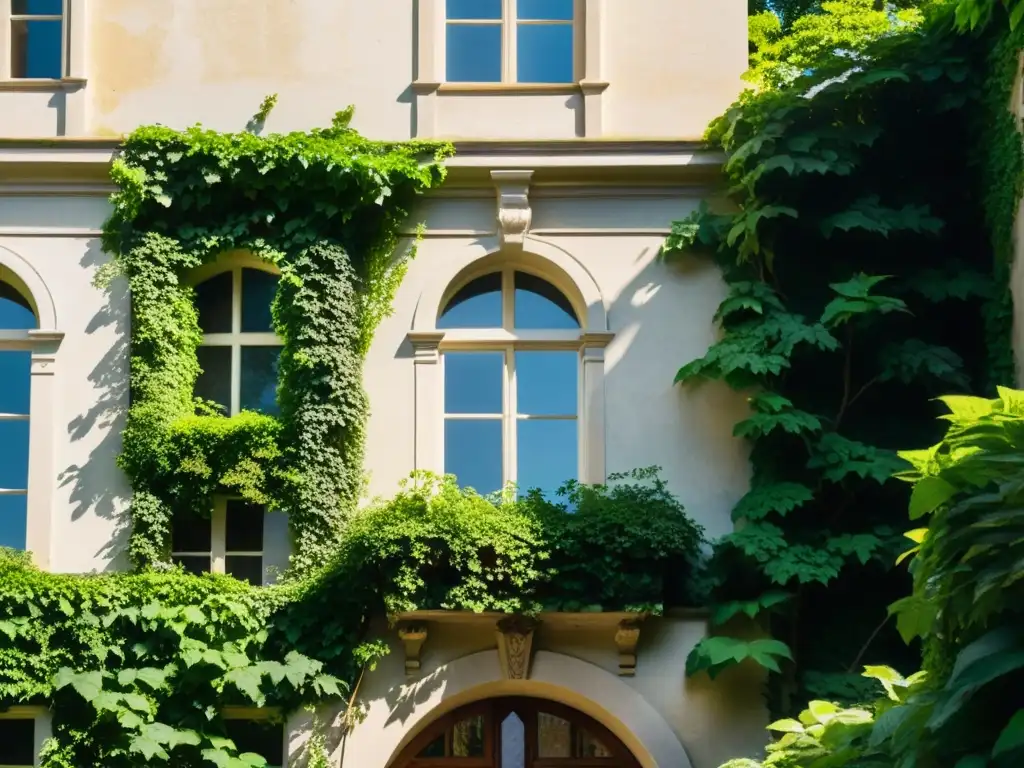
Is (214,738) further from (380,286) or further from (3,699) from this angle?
(380,286)

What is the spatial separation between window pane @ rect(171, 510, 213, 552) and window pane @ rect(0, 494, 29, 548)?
1.14 meters

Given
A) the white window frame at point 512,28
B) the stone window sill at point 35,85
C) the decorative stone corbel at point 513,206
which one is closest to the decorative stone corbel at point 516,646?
the decorative stone corbel at point 513,206

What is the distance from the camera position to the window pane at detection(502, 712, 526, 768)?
1160 cm

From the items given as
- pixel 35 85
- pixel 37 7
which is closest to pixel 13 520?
pixel 35 85

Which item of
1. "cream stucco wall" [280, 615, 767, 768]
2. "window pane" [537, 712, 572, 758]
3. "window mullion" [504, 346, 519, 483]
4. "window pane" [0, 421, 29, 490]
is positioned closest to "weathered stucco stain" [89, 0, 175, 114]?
"window pane" [0, 421, 29, 490]

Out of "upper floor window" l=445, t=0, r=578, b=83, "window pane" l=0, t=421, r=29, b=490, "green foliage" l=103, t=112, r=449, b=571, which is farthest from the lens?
"upper floor window" l=445, t=0, r=578, b=83

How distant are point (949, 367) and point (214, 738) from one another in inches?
231

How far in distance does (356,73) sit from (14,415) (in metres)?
3.77

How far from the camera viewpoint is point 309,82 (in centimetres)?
1223

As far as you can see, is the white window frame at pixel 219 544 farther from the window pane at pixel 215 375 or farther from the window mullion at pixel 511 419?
the window mullion at pixel 511 419

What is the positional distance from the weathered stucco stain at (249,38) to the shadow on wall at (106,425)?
1763 millimetres

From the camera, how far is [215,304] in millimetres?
12102

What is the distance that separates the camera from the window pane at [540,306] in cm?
1215

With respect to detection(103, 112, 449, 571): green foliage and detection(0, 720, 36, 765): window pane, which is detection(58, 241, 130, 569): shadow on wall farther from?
detection(0, 720, 36, 765): window pane
